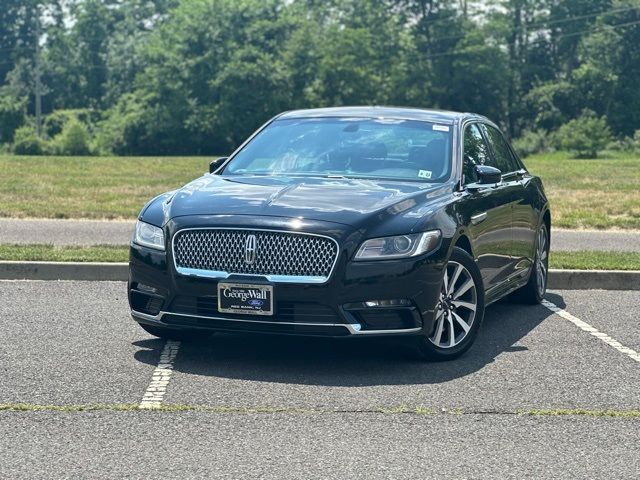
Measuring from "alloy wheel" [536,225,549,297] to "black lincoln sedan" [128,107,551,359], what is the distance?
147 cm

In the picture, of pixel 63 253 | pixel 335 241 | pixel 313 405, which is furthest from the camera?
pixel 63 253

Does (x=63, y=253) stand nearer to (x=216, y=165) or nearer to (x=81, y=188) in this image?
(x=216, y=165)

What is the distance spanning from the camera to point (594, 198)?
22688 millimetres

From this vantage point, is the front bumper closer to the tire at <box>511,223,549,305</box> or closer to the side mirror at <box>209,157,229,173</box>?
the side mirror at <box>209,157,229,173</box>

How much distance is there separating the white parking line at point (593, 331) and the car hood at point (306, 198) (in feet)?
5.35

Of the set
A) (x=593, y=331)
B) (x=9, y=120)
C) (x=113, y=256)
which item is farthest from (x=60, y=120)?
(x=593, y=331)

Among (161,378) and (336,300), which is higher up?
(336,300)

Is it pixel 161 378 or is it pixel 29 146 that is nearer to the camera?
pixel 161 378

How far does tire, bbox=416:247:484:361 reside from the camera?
25.5 ft

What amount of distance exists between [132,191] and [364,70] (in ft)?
262

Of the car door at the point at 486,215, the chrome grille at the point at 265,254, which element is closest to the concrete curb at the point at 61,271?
the car door at the point at 486,215

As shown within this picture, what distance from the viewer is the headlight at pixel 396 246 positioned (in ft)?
24.0

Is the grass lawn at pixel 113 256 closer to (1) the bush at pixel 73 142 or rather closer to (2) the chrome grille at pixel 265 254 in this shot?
(2) the chrome grille at pixel 265 254

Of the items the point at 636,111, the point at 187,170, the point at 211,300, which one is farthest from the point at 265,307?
the point at 636,111
